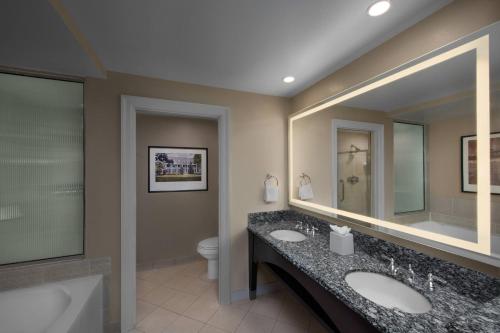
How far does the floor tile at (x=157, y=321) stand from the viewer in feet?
6.11

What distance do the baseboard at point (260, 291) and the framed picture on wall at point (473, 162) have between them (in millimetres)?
2072

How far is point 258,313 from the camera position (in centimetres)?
210

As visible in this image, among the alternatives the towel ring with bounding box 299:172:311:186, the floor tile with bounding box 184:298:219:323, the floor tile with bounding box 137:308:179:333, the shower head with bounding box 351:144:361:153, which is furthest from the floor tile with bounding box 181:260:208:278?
the shower head with bounding box 351:144:361:153

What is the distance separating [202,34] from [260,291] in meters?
2.59

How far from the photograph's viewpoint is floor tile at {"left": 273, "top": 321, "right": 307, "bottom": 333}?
1.86 meters

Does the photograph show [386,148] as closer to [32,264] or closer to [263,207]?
[263,207]

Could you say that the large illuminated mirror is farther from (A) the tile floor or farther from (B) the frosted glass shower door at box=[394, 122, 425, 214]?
(A) the tile floor

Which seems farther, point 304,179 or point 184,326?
point 304,179

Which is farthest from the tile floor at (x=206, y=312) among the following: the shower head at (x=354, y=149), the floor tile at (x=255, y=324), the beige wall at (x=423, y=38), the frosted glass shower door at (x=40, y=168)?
the beige wall at (x=423, y=38)

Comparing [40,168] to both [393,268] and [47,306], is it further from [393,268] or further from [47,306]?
[393,268]

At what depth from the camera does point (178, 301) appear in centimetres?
226

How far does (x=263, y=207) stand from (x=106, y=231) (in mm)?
1520

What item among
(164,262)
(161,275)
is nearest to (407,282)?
(161,275)

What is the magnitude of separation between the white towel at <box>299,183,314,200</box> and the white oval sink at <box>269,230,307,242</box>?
387 mm
